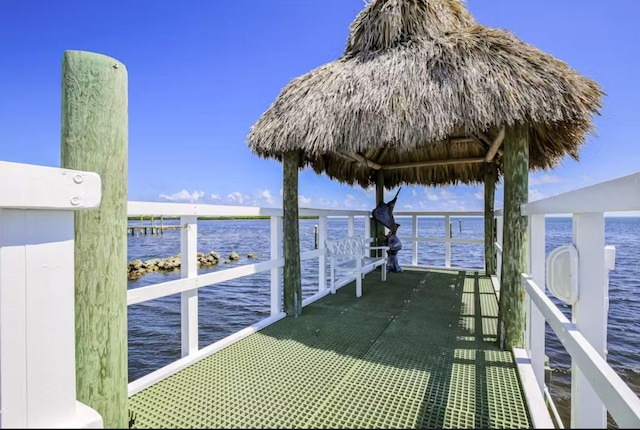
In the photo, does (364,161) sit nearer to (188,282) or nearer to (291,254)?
(291,254)

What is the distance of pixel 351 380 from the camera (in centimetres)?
213

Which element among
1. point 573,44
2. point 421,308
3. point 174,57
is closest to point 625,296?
point 573,44

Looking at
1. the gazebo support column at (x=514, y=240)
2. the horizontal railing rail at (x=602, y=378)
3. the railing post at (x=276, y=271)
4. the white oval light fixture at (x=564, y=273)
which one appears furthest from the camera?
the railing post at (x=276, y=271)

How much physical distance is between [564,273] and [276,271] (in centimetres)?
275

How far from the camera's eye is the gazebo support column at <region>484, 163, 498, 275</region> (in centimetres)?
624

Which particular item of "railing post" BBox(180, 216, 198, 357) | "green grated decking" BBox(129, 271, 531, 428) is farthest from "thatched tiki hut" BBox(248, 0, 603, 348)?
"railing post" BBox(180, 216, 198, 357)

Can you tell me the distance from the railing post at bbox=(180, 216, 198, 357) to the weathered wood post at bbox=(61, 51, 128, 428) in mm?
1089

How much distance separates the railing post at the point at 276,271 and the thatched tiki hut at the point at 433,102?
0.10 metres

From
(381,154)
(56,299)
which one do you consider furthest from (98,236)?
(381,154)

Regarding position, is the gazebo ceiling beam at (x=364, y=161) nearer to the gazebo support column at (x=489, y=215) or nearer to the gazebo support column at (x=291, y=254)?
the gazebo support column at (x=291, y=254)

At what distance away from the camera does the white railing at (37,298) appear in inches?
33.4

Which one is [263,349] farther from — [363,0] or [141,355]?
[363,0]

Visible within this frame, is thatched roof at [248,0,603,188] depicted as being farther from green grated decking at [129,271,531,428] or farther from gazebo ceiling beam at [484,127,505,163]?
green grated decking at [129,271,531,428]

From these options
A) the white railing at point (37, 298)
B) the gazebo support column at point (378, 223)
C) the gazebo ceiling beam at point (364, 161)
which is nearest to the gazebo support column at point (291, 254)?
the gazebo ceiling beam at point (364, 161)
